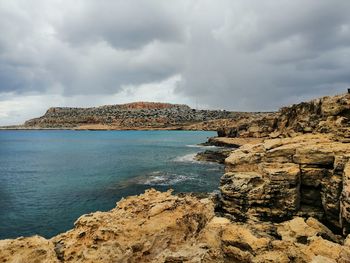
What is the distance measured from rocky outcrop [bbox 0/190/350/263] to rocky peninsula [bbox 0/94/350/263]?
0.13 ft

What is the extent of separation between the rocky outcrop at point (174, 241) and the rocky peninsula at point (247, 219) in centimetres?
4

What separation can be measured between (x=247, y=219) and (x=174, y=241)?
7.70 metres

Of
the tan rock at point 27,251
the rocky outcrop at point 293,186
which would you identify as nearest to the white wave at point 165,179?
the rocky outcrop at point 293,186

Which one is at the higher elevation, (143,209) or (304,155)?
(304,155)

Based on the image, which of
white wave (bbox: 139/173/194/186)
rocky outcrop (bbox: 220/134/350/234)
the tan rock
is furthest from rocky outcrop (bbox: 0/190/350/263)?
white wave (bbox: 139/173/194/186)

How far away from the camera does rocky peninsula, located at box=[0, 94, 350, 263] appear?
13.0 m

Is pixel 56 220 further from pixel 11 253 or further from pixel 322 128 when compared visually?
pixel 322 128

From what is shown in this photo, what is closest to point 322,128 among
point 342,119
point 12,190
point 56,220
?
point 342,119

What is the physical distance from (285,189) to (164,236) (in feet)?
34.1

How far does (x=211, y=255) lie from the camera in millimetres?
13102

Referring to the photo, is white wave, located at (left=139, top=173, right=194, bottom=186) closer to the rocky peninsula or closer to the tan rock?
the rocky peninsula

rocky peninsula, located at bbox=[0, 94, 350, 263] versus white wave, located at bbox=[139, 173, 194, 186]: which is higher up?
rocky peninsula, located at bbox=[0, 94, 350, 263]

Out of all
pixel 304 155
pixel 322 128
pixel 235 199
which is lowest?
pixel 235 199

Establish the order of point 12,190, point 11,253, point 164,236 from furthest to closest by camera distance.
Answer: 1. point 12,190
2. point 164,236
3. point 11,253
